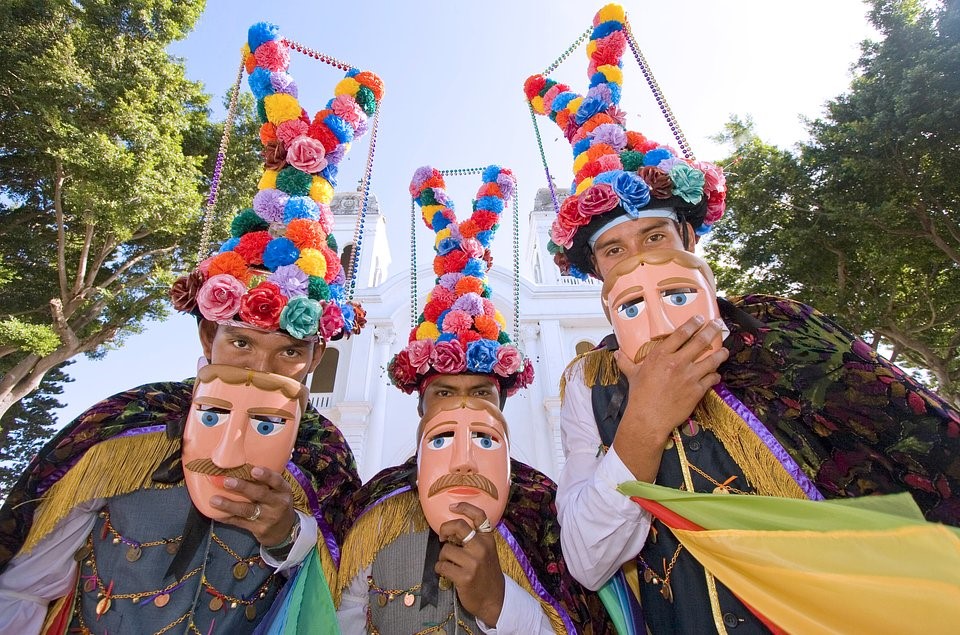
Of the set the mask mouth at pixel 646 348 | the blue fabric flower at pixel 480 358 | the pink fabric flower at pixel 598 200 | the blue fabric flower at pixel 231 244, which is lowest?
the mask mouth at pixel 646 348

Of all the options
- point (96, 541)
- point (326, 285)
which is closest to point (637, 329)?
point (326, 285)

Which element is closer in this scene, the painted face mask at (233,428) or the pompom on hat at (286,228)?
the painted face mask at (233,428)

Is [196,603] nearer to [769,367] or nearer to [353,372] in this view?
[769,367]

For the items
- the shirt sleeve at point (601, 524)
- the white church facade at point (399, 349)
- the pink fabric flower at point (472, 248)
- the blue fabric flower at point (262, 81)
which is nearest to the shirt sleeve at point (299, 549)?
the shirt sleeve at point (601, 524)

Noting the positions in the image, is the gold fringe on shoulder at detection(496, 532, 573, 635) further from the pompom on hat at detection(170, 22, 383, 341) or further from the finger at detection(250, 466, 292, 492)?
the pompom on hat at detection(170, 22, 383, 341)

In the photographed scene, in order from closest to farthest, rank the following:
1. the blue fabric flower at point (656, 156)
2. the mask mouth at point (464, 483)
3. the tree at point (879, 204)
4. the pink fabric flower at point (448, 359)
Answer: the mask mouth at point (464, 483) → the blue fabric flower at point (656, 156) → the pink fabric flower at point (448, 359) → the tree at point (879, 204)

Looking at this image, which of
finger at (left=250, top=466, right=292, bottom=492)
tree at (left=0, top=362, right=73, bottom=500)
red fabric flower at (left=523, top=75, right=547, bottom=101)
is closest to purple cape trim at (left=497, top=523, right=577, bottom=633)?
finger at (left=250, top=466, right=292, bottom=492)

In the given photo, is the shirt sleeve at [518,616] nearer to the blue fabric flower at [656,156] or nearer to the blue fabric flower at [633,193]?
the blue fabric flower at [633,193]

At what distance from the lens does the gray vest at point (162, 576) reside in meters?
1.95

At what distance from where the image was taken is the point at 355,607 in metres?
2.41

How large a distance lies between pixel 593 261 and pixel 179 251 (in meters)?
10.3

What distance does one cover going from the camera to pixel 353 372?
11.7m

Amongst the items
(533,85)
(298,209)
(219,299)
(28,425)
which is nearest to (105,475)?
(219,299)

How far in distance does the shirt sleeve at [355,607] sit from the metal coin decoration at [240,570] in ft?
1.68
